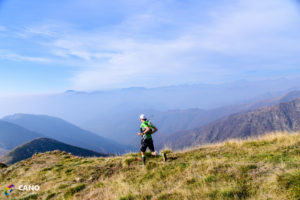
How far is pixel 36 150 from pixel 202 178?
162895 millimetres

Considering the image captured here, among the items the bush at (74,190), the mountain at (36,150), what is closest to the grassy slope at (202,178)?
the bush at (74,190)

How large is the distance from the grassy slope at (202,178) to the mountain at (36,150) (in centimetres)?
12270

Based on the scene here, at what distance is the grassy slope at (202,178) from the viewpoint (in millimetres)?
5617

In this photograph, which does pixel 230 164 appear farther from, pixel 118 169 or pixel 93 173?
pixel 93 173

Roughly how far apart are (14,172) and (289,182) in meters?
19.3

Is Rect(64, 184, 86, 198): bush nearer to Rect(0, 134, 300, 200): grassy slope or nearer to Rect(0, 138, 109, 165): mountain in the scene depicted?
Rect(0, 134, 300, 200): grassy slope

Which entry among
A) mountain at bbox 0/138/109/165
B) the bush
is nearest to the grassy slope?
the bush

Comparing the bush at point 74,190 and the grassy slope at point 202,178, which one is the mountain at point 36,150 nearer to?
the grassy slope at point 202,178

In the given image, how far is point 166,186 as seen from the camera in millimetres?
7086

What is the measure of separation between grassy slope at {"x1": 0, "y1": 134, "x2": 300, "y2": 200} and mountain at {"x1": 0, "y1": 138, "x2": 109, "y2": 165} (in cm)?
12270

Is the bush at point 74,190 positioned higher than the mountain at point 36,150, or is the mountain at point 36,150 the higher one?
the bush at point 74,190

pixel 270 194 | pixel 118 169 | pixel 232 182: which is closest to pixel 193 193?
pixel 232 182

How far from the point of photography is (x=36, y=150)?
462 ft

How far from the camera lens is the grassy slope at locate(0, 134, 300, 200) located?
5.62m
